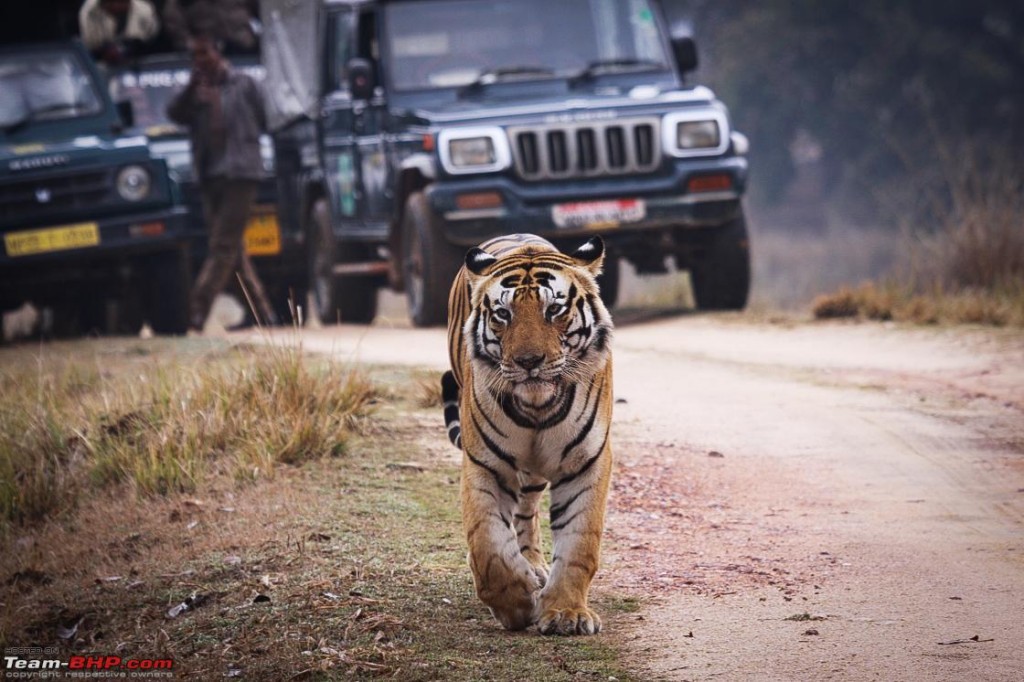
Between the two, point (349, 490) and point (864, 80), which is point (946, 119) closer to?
point (864, 80)

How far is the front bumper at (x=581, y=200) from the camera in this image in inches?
484

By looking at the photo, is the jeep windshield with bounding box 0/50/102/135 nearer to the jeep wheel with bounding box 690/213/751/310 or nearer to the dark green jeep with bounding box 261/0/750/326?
the dark green jeep with bounding box 261/0/750/326

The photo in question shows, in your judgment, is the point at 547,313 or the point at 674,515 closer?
the point at 547,313

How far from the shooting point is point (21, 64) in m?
13.9

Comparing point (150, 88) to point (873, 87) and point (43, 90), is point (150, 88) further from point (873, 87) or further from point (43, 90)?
point (873, 87)

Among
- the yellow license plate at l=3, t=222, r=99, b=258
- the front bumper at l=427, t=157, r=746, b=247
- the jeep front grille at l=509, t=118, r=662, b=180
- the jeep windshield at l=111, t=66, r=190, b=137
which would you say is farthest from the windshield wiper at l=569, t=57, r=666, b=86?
the jeep windshield at l=111, t=66, r=190, b=137

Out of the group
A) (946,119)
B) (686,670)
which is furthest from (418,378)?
(946,119)

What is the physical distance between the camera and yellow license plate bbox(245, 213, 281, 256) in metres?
15.4

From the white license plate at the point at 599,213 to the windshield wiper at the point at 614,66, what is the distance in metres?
1.11

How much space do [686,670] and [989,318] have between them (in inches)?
289

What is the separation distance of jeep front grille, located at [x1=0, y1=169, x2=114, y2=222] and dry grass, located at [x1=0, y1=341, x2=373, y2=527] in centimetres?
409

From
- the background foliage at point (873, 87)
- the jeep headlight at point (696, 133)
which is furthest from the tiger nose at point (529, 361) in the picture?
the background foliage at point (873, 87)

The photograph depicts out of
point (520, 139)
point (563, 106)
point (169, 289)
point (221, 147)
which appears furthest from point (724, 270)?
point (169, 289)

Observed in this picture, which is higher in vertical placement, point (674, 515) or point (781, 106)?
point (674, 515)
